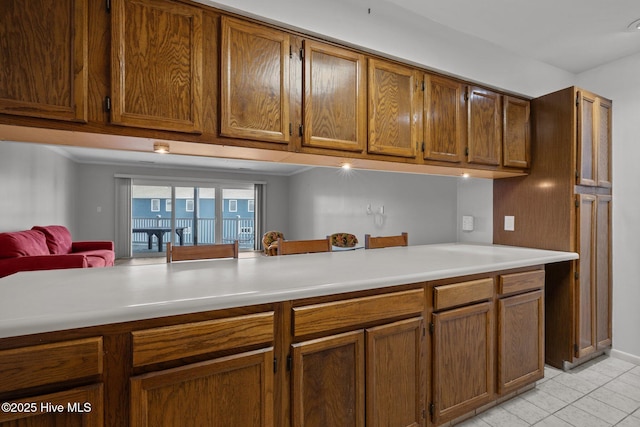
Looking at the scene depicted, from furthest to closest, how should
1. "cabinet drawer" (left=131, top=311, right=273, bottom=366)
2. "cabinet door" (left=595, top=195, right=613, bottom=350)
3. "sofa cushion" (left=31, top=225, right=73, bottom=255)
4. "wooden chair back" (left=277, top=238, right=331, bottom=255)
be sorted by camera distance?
"sofa cushion" (left=31, top=225, right=73, bottom=255) → "cabinet door" (left=595, top=195, right=613, bottom=350) → "wooden chair back" (left=277, top=238, right=331, bottom=255) → "cabinet drawer" (left=131, top=311, right=273, bottom=366)

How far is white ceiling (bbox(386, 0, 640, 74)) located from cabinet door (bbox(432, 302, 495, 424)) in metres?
1.82

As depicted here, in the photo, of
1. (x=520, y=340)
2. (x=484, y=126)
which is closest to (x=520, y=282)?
(x=520, y=340)

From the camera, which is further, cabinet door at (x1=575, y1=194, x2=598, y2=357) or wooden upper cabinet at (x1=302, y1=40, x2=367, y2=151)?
cabinet door at (x1=575, y1=194, x2=598, y2=357)

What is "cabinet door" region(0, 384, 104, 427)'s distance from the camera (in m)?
0.77

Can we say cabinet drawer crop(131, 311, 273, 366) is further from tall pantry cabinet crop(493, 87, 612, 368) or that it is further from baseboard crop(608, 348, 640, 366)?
baseboard crop(608, 348, 640, 366)

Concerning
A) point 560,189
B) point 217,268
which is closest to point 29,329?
point 217,268

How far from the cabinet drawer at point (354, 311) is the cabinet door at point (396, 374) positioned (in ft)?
0.19

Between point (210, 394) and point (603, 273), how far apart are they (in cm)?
293

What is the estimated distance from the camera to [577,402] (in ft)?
5.98

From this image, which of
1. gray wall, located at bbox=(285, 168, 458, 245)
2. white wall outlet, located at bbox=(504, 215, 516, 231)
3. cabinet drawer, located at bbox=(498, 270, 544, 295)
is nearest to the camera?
cabinet drawer, located at bbox=(498, 270, 544, 295)

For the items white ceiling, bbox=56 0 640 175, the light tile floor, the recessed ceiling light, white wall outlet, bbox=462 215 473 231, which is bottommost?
the light tile floor

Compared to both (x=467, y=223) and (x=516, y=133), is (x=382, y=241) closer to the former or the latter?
(x=467, y=223)

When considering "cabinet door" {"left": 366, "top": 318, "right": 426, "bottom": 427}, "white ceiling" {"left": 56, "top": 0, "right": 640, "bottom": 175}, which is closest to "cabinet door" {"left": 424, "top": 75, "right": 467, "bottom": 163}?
"white ceiling" {"left": 56, "top": 0, "right": 640, "bottom": 175}

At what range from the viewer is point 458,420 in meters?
1.62
